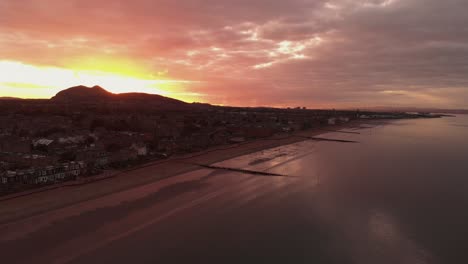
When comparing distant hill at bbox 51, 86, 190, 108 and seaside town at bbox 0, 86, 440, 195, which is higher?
distant hill at bbox 51, 86, 190, 108

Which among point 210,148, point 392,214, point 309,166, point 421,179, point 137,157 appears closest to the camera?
point 392,214

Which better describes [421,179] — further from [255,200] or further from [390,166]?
[255,200]

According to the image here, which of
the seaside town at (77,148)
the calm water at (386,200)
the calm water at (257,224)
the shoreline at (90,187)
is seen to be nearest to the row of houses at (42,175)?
the seaside town at (77,148)

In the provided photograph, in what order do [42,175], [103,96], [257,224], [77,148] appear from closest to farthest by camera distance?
[257,224] → [42,175] → [77,148] → [103,96]

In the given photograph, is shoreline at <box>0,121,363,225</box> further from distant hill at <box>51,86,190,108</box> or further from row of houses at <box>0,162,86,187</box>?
distant hill at <box>51,86,190,108</box>

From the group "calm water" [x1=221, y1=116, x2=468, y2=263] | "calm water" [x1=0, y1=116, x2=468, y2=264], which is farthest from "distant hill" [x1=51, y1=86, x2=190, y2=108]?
"calm water" [x1=0, y1=116, x2=468, y2=264]

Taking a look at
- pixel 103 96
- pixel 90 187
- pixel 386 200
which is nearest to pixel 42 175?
pixel 90 187

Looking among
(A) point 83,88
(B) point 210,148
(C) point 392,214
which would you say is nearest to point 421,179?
(C) point 392,214

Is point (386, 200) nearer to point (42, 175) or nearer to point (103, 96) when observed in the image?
point (42, 175)
